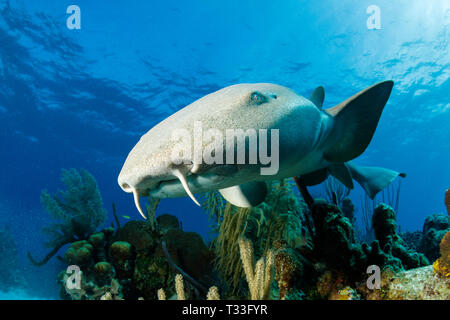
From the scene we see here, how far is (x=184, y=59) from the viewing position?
22.7 meters

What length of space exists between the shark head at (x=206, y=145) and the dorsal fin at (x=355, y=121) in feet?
4.09

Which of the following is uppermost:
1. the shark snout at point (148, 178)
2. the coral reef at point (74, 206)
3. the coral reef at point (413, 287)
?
the coral reef at point (74, 206)

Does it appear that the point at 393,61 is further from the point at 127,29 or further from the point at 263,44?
the point at 127,29

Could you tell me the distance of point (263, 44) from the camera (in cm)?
2077

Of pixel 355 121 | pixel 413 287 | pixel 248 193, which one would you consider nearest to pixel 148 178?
pixel 248 193

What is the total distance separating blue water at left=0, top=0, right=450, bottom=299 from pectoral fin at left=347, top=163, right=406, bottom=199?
16594mm

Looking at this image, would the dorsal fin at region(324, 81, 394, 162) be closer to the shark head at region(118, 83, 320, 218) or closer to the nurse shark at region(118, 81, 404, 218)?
the nurse shark at region(118, 81, 404, 218)

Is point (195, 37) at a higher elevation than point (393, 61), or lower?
higher

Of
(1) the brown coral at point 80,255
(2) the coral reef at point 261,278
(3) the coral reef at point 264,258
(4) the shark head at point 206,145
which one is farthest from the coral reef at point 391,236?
(1) the brown coral at point 80,255

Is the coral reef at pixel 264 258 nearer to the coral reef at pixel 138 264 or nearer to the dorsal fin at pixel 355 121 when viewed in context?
the coral reef at pixel 138 264

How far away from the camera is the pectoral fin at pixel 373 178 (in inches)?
174
